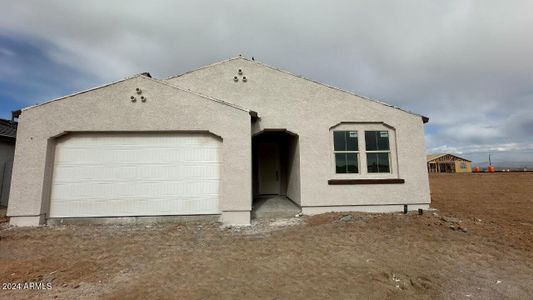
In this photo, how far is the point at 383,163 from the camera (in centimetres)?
1030

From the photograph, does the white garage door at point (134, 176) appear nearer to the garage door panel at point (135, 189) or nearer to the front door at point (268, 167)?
the garage door panel at point (135, 189)

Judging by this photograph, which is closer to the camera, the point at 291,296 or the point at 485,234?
the point at 291,296

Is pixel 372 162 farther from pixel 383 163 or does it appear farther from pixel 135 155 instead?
pixel 135 155

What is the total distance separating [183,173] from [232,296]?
546 cm

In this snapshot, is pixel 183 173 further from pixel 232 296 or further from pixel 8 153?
pixel 8 153

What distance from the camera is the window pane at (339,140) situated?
10164 mm

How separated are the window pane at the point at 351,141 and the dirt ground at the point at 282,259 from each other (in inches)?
107

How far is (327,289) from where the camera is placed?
429 centimetres

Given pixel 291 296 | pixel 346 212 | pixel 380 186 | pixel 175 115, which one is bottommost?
pixel 291 296

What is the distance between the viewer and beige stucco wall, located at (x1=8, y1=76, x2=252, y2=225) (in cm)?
847

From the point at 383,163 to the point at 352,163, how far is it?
1235 mm

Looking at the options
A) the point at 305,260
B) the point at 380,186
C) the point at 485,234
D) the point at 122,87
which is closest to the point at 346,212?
the point at 380,186

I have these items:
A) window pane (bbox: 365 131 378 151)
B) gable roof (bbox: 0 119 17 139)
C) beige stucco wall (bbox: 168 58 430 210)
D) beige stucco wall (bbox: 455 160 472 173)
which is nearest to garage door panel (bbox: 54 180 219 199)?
beige stucco wall (bbox: 168 58 430 210)

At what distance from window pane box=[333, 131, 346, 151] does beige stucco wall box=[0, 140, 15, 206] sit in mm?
15398
